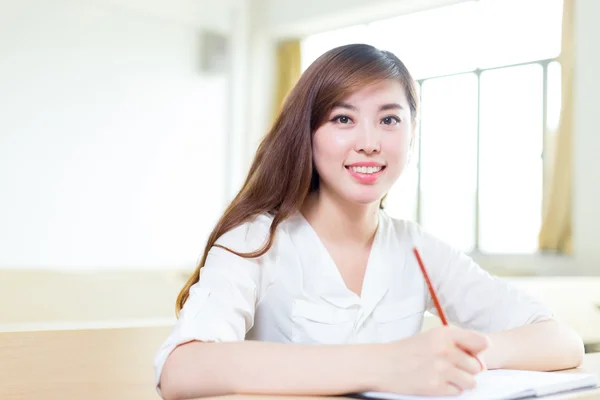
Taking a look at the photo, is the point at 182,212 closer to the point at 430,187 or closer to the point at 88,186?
the point at 88,186

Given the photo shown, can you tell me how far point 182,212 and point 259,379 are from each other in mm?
5683

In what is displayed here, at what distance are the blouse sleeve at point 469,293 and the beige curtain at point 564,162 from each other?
349 cm

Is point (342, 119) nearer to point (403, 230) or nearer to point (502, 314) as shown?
point (403, 230)

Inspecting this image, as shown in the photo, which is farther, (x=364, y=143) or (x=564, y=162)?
(x=564, y=162)

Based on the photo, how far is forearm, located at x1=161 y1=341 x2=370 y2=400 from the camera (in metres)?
0.97

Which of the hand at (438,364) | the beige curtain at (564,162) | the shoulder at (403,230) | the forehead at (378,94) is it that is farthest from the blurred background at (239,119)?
the hand at (438,364)

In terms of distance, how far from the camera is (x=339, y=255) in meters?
1.43

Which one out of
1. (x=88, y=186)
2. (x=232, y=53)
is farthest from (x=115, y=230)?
(x=232, y=53)

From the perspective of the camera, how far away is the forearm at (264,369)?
38.1 inches

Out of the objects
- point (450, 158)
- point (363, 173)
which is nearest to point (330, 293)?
point (363, 173)

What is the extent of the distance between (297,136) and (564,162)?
381 centimetres

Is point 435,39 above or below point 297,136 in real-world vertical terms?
above

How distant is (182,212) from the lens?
6598 mm

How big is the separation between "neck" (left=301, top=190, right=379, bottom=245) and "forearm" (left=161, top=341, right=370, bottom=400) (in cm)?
44
